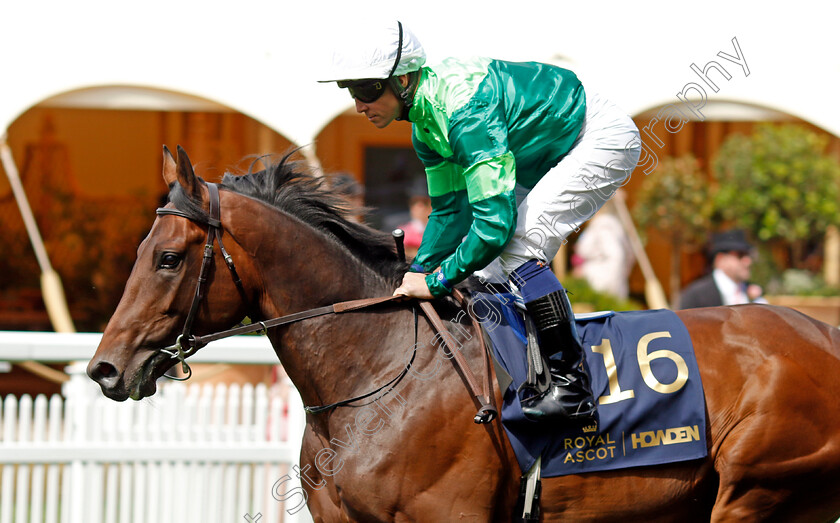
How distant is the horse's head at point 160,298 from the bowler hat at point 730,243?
4227 mm

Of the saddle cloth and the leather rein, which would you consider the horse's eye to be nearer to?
the leather rein

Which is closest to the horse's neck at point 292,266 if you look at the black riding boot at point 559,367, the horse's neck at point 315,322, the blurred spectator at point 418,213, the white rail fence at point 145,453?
the horse's neck at point 315,322

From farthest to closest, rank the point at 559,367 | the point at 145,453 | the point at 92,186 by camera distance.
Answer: the point at 92,186 → the point at 145,453 → the point at 559,367

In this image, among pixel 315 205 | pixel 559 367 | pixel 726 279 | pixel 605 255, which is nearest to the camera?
pixel 559 367

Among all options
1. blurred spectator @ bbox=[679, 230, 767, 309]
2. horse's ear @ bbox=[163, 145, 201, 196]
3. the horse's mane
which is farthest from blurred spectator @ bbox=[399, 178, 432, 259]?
horse's ear @ bbox=[163, 145, 201, 196]

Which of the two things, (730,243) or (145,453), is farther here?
(730,243)

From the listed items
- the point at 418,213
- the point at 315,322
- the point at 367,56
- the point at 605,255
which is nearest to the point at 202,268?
the point at 315,322

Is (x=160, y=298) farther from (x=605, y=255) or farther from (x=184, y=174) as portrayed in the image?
(x=605, y=255)

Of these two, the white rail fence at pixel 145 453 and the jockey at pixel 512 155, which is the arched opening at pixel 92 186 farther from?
the jockey at pixel 512 155

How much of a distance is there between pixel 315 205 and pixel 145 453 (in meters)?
1.89

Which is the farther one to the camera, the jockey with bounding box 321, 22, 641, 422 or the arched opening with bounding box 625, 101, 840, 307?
the arched opening with bounding box 625, 101, 840, 307

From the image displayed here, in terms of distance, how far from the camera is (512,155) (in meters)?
2.38

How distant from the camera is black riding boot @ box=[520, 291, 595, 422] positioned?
2.43m

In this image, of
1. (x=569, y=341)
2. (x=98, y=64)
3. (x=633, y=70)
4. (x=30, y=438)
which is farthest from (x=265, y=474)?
(x=633, y=70)
